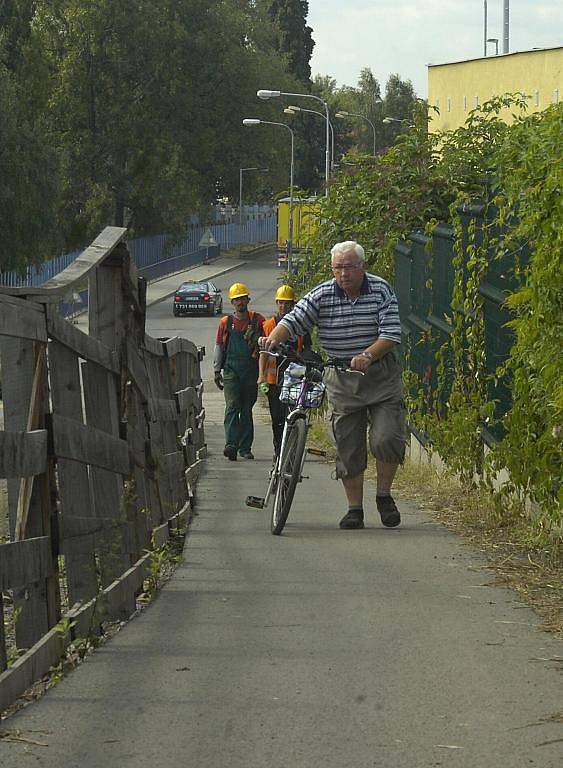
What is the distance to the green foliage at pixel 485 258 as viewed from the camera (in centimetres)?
674

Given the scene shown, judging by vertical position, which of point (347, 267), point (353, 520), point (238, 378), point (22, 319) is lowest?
point (238, 378)

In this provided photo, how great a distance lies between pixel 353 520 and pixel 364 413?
633mm

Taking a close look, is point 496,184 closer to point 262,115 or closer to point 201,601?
point 201,601

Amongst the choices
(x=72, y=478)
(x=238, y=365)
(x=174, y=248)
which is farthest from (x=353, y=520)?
(x=174, y=248)

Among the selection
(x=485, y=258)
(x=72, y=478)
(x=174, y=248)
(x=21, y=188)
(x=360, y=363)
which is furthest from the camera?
(x=174, y=248)

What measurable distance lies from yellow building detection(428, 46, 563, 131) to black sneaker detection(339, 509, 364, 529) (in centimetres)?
3208

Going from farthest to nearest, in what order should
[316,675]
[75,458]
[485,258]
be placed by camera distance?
[485,258] → [75,458] → [316,675]

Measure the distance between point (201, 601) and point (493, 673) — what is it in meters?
1.71

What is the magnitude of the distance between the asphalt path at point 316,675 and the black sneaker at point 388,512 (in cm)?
102

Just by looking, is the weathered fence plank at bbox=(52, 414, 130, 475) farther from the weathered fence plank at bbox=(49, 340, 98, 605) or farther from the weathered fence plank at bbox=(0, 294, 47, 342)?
the weathered fence plank at bbox=(0, 294, 47, 342)

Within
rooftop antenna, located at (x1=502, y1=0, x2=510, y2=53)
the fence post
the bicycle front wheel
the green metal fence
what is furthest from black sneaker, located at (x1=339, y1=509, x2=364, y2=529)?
rooftop antenna, located at (x1=502, y1=0, x2=510, y2=53)

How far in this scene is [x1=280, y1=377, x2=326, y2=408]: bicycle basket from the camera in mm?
8977

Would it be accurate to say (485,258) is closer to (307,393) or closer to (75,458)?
(307,393)

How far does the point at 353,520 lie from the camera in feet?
28.9
